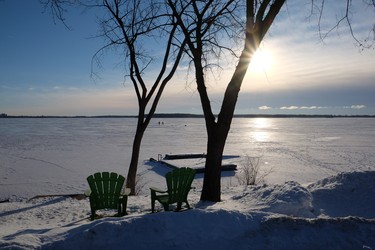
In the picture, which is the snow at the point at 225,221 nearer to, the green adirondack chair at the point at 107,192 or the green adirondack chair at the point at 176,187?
the green adirondack chair at the point at 107,192

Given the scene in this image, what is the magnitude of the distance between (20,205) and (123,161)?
43.6 ft

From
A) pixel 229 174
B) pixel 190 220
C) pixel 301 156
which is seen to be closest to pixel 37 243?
pixel 190 220

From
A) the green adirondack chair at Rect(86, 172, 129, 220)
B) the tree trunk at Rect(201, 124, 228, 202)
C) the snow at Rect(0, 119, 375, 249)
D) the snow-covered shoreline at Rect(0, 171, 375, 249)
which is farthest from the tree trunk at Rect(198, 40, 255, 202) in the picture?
the snow-covered shoreline at Rect(0, 171, 375, 249)

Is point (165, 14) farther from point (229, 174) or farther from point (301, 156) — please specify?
point (301, 156)

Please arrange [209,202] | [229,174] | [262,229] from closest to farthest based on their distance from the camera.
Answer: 1. [262,229]
2. [209,202]
3. [229,174]

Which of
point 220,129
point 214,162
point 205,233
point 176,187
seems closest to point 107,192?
point 176,187

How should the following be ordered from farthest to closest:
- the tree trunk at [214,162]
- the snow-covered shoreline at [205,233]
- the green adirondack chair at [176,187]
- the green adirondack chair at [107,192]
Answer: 1. the tree trunk at [214,162]
2. the green adirondack chair at [176,187]
3. the green adirondack chair at [107,192]
4. the snow-covered shoreline at [205,233]

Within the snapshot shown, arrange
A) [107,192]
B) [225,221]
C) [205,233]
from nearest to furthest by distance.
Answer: [205,233], [225,221], [107,192]

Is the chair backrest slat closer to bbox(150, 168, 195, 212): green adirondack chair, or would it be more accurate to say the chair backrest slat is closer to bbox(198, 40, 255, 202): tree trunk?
bbox(150, 168, 195, 212): green adirondack chair

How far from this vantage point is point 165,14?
894cm

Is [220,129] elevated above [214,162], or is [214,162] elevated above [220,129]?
[220,129]

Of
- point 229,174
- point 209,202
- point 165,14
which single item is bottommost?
point 229,174

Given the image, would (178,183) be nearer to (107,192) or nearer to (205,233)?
(107,192)

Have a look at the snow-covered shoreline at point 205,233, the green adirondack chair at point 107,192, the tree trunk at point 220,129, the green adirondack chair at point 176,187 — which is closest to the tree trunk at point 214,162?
the tree trunk at point 220,129
